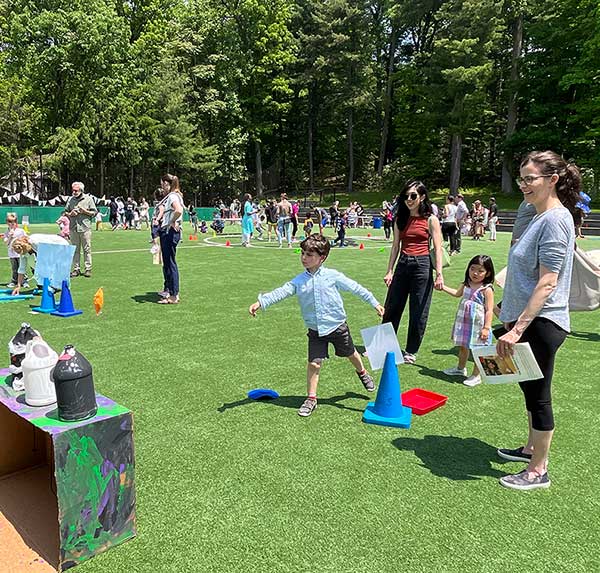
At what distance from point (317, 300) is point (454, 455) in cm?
149

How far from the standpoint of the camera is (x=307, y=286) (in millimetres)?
4242

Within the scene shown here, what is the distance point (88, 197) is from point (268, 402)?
7632 millimetres

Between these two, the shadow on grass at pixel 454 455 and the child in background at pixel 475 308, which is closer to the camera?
the shadow on grass at pixel 454 455

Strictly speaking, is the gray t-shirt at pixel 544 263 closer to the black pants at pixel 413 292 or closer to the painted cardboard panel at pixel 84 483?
the painted cardboard panel at pixel 84 483

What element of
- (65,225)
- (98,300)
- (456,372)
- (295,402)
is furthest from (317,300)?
(65,225)

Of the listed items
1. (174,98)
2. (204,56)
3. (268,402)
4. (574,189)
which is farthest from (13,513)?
(204,56)

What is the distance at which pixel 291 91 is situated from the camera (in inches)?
1928

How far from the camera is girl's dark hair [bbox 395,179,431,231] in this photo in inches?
217

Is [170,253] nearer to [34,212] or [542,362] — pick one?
[542,362]

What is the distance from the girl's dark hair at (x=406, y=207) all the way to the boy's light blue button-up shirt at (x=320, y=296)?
1.66 meters

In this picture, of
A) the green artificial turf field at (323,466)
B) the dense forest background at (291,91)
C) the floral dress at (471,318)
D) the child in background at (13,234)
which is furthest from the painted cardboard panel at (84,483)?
the dense forest background at (291,91)

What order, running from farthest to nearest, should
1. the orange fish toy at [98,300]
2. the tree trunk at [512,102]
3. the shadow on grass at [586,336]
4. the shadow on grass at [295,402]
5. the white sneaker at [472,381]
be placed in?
1. the tree trunk at [512,102]
2. the orange fish toy at [98,300]
3. the shadow on grass at [586,336]
4. the white sneaker at [472,381]
5. the shadow on grass at [295,402]

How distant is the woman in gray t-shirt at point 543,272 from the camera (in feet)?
9.32

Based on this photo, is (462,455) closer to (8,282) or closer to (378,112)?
(8,282)
